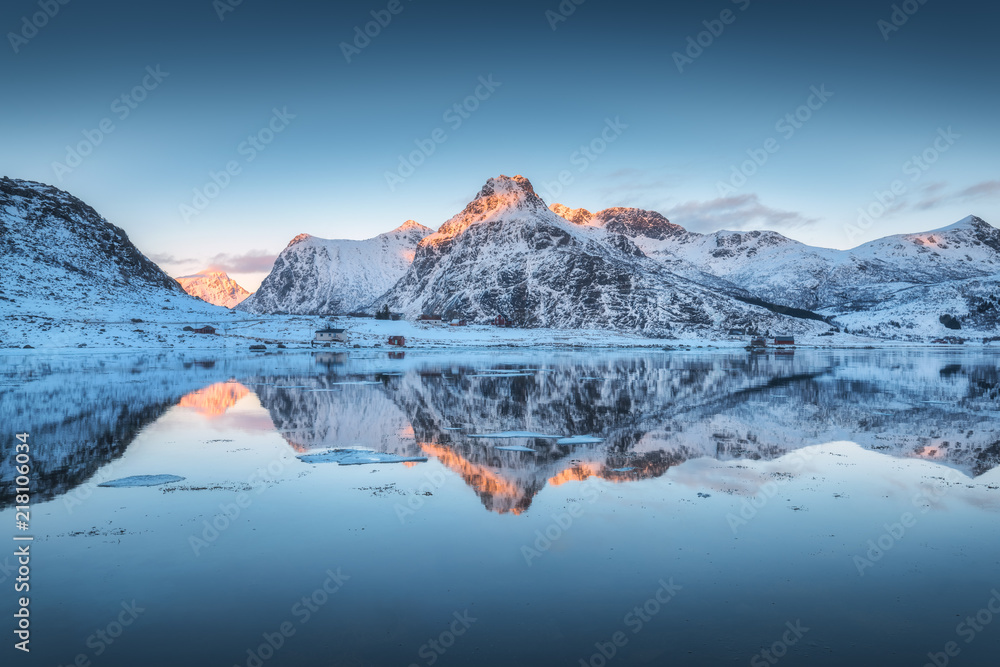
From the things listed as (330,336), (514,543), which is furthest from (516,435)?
(330,336)

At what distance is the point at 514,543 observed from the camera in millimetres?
12531

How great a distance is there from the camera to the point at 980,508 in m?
15.2

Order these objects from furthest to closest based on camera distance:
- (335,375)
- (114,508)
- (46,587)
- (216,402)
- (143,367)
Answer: (143,367) → (335,375) → (216,402) → (114,508) → (46,587)

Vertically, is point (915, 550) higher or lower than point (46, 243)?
lower

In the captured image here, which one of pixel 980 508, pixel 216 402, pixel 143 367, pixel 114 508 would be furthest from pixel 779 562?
pixel 143 367

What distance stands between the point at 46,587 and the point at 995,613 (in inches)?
577

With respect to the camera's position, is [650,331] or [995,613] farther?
[650,331]

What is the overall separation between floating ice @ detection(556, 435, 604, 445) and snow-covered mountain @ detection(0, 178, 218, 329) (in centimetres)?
12504

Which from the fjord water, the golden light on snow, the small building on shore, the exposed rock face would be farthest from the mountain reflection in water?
the exposed rock face

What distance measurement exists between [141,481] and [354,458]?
6.06 m

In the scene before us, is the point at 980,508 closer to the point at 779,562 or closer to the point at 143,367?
the point at 779,562

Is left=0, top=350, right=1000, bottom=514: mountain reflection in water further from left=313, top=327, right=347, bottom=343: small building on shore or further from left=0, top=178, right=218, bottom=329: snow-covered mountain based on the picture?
left=0, top=178, right=218, bottom=329: snow-covered mountain

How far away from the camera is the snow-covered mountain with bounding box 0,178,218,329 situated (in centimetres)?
13862

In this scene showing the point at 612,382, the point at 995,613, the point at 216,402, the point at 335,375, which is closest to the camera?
the point at 995,613
